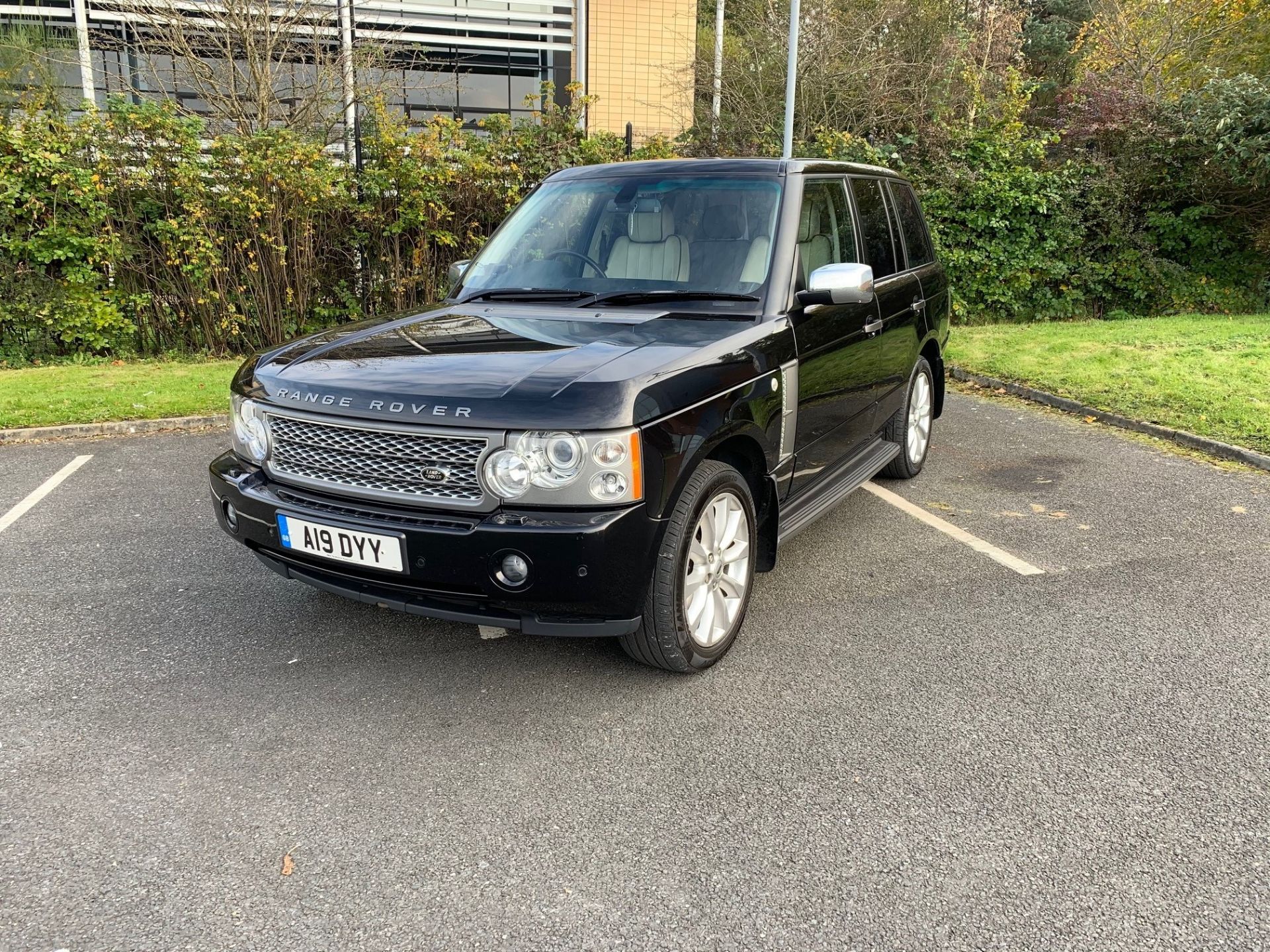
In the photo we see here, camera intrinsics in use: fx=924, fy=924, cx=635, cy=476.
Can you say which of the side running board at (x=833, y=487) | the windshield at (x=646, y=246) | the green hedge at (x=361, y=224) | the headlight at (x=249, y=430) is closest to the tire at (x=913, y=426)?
the side running board at (x=833, y=487)

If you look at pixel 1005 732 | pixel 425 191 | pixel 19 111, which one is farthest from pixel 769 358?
pixel 19 111

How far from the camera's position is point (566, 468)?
2828 mm

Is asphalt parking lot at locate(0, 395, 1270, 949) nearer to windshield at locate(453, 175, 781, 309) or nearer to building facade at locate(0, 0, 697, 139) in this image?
windshield at locate(453, 175, 781, 309)

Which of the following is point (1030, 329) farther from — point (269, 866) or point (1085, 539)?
point (269, 866)

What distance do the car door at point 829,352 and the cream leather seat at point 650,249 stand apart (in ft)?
1.72

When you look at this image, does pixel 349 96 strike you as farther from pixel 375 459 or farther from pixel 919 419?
pixel 375 459

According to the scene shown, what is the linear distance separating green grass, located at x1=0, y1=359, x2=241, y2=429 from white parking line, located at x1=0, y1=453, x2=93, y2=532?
981 millimetres

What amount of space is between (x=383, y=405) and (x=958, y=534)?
3.30 metres

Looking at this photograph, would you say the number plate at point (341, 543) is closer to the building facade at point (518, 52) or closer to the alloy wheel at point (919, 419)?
the alloy wheel at point (919, 419)

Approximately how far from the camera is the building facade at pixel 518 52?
15.2 meters

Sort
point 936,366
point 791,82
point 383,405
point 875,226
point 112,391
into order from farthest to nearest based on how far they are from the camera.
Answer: point 791,82 → point 112,391 → point 936,366 → point 875,226 → point 383,405

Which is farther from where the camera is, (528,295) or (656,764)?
(528,295)

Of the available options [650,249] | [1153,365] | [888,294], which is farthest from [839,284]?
[1153,365]

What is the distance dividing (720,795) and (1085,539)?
3.09 meters
